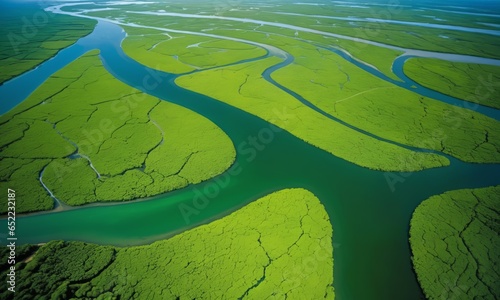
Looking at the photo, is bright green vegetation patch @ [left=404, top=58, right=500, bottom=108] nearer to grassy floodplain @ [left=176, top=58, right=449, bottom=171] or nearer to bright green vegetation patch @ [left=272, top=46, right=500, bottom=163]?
bright green vegetation patch @ [left=272, top=46, right=500, bottom=163]

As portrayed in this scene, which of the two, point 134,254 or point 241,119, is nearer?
point 134,254

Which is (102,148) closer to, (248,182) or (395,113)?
(248,182)

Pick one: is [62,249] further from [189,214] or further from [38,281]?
[189,214]

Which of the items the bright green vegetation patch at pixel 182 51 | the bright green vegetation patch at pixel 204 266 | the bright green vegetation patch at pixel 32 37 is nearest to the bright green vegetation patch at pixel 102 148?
the bright green vegetation patch at pixel 204 266

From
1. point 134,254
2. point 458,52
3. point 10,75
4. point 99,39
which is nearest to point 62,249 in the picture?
Result: point 134,254

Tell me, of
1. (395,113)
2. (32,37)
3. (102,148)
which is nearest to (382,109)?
(395,113)

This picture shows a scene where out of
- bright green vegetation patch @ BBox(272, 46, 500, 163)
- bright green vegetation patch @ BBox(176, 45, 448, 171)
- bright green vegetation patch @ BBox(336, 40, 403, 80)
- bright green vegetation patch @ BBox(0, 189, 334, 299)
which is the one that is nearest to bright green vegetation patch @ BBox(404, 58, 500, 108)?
bright green vegetation patch @ BBox(336, 40, 403, 80)

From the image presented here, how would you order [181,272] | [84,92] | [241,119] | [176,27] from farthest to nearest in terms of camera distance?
[176,27] < [84,92] < [241,119] < [181,272]
